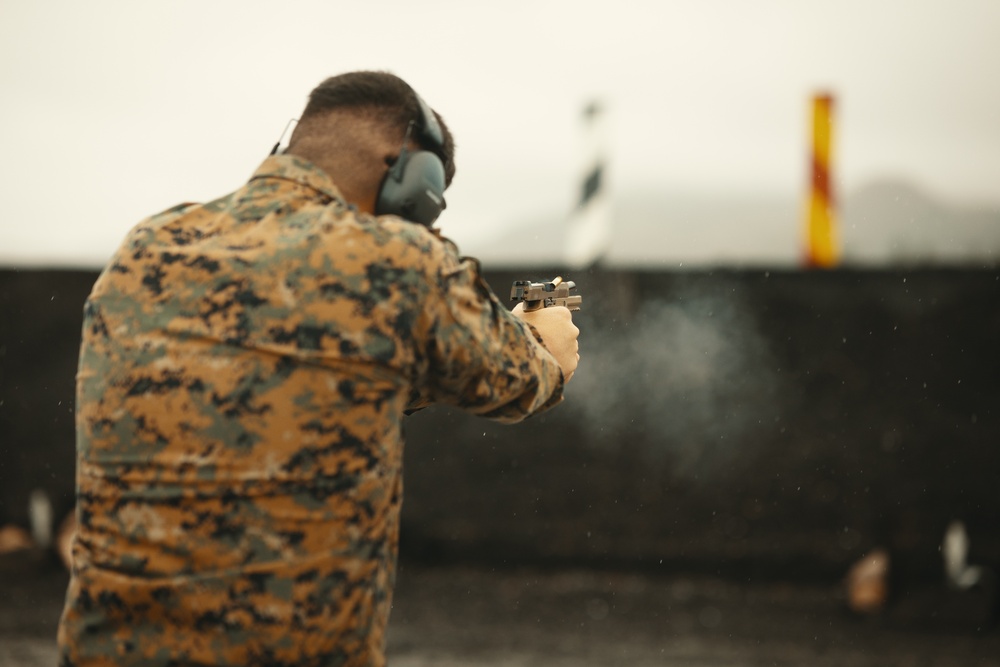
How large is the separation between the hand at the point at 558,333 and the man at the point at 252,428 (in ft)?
1.48

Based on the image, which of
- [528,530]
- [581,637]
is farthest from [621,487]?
[581,637]

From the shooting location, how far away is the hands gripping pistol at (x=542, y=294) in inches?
95.7

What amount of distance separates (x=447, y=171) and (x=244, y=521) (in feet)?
3.02

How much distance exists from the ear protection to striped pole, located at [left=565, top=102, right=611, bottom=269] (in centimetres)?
331

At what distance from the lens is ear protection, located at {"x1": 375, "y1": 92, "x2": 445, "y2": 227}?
6.71ft

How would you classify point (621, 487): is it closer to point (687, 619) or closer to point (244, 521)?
point (687, 619)

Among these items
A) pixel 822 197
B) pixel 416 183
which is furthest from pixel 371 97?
pixel 822 197

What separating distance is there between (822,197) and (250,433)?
13.3 feet

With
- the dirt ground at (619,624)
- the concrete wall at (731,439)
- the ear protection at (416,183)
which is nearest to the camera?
the ear protection at (416,183)

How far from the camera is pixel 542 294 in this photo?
2490 millimetres

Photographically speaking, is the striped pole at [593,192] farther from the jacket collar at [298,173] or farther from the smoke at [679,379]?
the jacket collar at [298,173]

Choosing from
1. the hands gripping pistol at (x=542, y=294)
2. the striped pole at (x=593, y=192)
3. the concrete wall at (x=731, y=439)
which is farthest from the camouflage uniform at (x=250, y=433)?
the striped pole at (x=593, y=192)

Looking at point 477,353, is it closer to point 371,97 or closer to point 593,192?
point 371,97

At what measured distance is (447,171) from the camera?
7.66 feet
